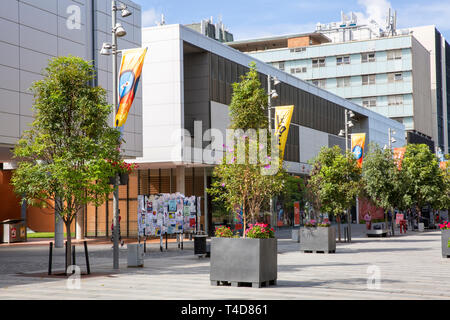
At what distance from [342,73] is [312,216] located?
6620 cm

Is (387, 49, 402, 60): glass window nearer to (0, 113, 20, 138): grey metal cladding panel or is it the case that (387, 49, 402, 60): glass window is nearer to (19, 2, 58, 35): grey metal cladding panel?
(19, 2, 58, 35): grey metal cladding panel

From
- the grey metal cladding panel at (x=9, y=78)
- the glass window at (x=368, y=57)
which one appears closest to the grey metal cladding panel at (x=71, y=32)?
the grey metal cladding panel at (x=9, y=78)

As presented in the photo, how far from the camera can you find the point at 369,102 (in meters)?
98.1

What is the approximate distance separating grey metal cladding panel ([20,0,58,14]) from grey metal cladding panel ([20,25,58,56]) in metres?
1.32

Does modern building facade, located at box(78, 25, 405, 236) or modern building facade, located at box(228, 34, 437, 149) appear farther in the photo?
modern building facade, located at box(228, 34, 437, 149)

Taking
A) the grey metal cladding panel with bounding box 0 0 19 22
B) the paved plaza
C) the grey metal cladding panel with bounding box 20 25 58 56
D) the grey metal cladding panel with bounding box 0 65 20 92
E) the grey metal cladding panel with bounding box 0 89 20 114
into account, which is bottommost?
the paved plaza

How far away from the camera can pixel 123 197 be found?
47.9 meters

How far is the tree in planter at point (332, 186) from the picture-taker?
33.5 m

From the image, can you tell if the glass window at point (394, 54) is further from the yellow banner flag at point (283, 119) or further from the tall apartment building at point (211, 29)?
the yellow banner flag at point (283, 119)

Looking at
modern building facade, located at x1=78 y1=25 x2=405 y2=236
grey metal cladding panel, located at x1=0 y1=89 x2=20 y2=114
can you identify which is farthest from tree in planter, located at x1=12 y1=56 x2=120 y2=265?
modern building facade, located at x1=78 y1=25 x2=405 y2=236

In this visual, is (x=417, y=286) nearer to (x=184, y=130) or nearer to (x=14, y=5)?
(x=14, y=5)

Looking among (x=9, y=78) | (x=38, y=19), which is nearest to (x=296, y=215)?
(x=38, y=19)

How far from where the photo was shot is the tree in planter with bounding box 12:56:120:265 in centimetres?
1845
